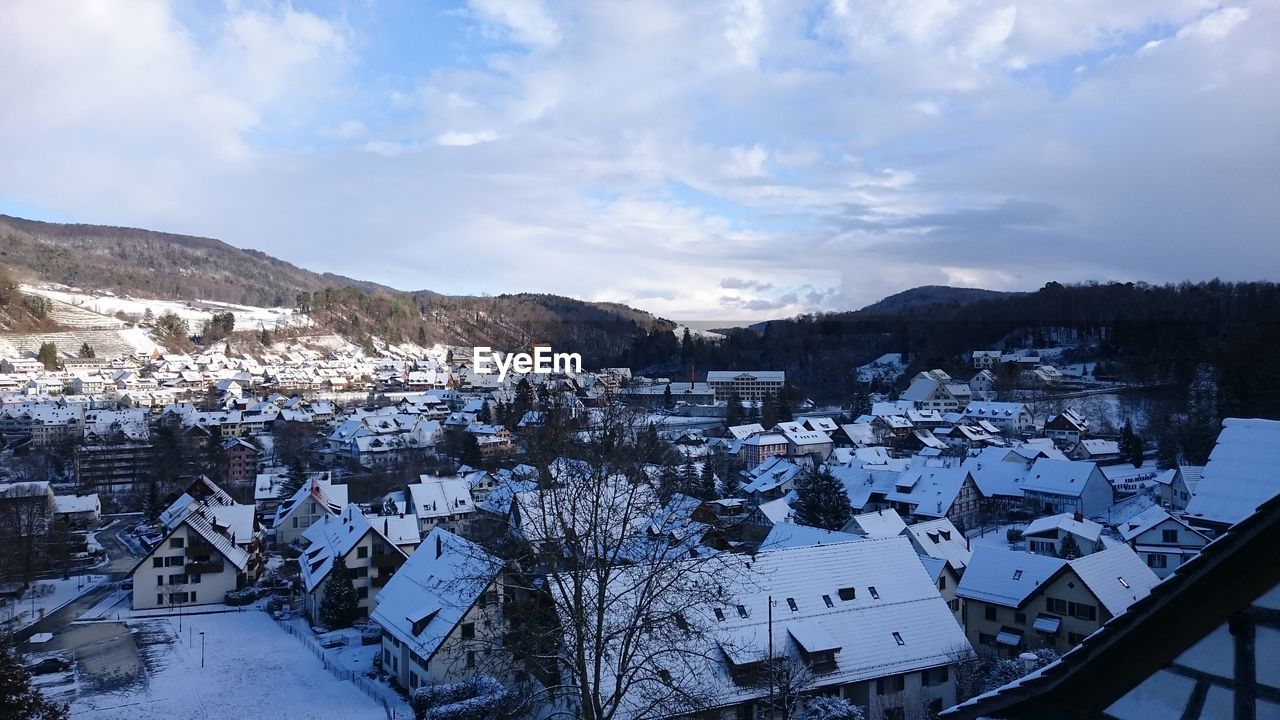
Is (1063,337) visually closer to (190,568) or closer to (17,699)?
(190,568)

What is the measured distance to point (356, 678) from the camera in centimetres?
1446

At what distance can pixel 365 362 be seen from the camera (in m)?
87.5

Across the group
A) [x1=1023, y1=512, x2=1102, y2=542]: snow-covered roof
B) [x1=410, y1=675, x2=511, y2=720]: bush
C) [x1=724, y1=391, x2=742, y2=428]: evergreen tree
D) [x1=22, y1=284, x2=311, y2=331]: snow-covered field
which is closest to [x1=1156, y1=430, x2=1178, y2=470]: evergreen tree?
[x1=1023, y1=512, x2=1102, y2=542]: snow-covered roof

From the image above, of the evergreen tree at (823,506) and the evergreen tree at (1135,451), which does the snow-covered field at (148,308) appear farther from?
the evergreen tree at (1135,451)

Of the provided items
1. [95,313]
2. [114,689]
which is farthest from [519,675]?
[95,313]

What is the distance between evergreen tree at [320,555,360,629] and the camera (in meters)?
17.8

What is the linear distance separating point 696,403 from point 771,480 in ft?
102

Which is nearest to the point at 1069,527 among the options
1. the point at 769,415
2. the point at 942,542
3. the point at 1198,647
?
the point at 942,542

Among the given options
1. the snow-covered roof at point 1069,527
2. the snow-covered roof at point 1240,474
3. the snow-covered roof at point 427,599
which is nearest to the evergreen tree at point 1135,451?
the snow-covered roof at point 1069,527

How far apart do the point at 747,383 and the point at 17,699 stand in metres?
59.8

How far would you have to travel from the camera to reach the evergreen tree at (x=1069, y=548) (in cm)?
1886

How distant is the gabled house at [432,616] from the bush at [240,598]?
753cm

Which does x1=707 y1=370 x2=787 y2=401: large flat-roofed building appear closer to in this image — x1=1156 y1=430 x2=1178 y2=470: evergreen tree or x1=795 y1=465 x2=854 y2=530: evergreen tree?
x1=1156 y1=430 x2=1178 y2=470: evergreen tree

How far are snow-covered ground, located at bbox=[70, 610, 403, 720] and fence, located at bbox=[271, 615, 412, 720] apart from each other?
107mm
